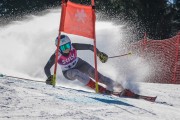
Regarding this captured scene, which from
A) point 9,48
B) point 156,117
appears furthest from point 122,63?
point 156,117

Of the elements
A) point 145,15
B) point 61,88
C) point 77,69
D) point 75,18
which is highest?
point 145,15

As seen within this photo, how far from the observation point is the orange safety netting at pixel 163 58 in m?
13.9

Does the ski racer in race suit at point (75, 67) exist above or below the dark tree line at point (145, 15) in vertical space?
below

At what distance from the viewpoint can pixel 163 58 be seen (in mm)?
14648

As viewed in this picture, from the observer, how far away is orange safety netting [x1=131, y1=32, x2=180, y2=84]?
13.9 meters

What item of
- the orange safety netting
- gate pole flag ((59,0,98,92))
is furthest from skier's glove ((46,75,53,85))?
the orange safety netting

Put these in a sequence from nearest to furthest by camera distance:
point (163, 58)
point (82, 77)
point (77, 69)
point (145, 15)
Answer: point (82, 77), point (77, 69), point (163, 58), point (145, 15)

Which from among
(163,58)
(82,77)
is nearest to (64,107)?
(82,77)

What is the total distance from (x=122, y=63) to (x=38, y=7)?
20.6 m

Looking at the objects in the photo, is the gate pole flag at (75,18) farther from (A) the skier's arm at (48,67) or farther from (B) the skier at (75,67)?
(A) the skier's arm at (48,67)

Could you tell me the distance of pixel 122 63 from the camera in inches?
580

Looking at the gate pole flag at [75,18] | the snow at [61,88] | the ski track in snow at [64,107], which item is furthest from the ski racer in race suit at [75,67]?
the ski track in snow at [64,107]

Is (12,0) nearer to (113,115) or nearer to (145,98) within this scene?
(145,98)

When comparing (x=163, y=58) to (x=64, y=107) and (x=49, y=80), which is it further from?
(x=64, y=107)
